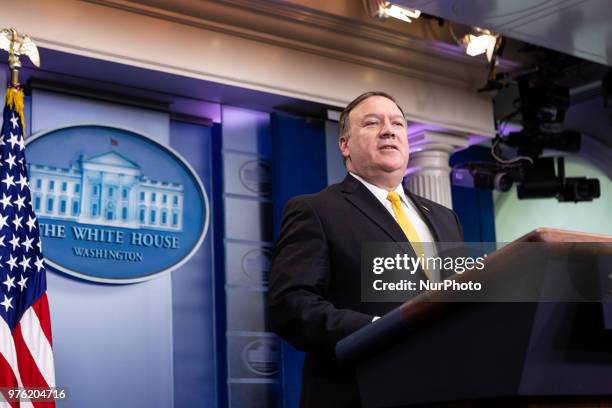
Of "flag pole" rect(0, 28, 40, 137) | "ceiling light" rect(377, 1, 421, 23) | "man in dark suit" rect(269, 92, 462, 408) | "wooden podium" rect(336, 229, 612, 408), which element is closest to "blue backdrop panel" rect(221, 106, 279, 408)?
"ceiling light" rect(377, 1, 421, 23)

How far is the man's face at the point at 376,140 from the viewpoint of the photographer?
6.74 feet

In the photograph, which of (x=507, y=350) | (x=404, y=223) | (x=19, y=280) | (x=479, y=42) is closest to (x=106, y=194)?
(x=19, y=280)

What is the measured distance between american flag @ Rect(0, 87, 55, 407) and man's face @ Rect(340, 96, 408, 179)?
1.82 metres

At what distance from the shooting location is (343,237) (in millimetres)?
1881

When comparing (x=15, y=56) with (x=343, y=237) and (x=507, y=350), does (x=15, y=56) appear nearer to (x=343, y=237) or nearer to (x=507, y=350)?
(x=343, y=237)

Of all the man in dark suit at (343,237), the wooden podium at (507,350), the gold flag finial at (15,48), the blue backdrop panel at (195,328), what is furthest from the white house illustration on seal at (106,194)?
the wooden podium at (507,350)


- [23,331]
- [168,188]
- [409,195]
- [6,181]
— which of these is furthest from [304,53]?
[409,195]

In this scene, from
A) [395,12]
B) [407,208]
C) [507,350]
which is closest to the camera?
[507,350]

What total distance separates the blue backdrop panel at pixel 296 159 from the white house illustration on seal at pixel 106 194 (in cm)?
57

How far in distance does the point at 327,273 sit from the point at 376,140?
40cm

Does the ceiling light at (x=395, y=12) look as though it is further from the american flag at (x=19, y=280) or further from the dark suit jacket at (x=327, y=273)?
the dark suit jacket at (x=327, y=273)

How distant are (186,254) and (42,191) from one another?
78cm

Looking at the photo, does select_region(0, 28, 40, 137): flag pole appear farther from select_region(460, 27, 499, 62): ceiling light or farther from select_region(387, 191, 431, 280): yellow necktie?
select_region(460, 27, 499, 62): ceiling light

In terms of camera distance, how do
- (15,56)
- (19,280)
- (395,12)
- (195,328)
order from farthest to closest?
(395,12) → (195,328) → (15,56) → (19,280)
